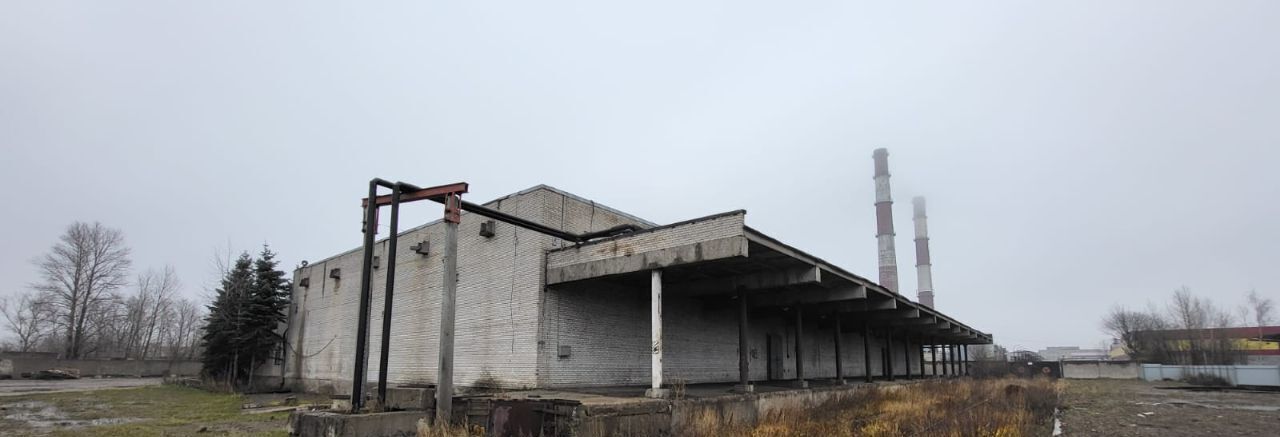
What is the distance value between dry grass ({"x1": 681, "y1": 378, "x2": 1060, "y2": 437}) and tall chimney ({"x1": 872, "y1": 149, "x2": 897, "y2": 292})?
3779 cm

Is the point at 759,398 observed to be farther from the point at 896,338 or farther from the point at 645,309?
the point at 896,338

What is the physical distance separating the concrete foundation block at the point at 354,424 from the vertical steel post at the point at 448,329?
50 cm

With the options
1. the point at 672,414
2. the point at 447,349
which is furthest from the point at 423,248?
the point at 672,414

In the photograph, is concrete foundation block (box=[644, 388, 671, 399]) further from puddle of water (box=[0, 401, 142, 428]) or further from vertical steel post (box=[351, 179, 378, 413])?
puddle of water (box=[0, 401, 142, 428])

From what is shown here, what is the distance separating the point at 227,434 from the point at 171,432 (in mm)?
1340

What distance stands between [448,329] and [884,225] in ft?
182

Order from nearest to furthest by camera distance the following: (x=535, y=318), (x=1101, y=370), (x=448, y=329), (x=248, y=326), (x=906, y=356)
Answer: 1. (x=448, y=329)
2. (x=535, y=318)
3. (x=248, y=326)
4. (x=906, y=356)
5. (x=1101, y=370)

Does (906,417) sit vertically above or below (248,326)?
below

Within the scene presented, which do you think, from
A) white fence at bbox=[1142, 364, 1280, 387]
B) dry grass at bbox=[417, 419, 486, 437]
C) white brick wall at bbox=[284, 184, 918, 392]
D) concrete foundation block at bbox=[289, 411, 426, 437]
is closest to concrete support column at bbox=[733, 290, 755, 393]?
white brick wall at bbox=[284, 184, 918, 392]

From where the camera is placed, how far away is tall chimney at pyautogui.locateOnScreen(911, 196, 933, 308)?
64188mm

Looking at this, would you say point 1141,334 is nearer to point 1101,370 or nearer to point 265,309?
→ point 1101,370

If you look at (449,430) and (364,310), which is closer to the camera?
(449,430)

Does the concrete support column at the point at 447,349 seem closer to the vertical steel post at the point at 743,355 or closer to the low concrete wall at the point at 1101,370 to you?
the vertical steel post at the point at 743,355

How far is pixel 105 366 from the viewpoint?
136 ft
